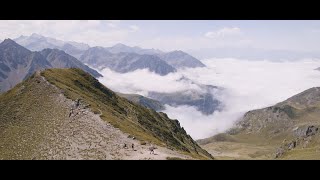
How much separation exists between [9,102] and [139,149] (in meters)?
57.4

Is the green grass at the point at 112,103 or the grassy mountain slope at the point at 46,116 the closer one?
the grassy mountain slope at the point at 46,116

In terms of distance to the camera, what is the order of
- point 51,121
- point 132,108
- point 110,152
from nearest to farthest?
1. point 110,152
2. point 51,121
3. point 132,108

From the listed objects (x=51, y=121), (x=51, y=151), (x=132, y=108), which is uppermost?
(x=132, y=108)

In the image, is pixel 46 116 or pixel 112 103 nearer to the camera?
pixel 46 116

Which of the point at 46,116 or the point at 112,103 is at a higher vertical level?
the point at 112,103

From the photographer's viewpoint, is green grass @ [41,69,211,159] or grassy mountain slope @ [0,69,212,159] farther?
green grass @ [41,69,211,159]
